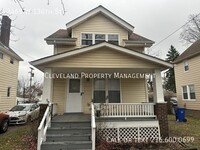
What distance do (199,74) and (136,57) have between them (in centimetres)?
1043

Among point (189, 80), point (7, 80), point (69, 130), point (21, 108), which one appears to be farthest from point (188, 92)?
point (7, 80)

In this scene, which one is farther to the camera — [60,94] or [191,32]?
[191,32]

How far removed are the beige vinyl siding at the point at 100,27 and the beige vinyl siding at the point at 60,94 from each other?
3420 millimetres

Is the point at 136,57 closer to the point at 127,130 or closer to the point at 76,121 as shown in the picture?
the point at 127,130

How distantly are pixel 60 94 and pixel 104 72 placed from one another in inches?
123

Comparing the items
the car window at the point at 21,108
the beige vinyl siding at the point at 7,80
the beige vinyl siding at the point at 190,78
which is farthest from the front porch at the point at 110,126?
the beige vinyl siding at the point at 190,78

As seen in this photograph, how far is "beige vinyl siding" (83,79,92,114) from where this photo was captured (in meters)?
10.3

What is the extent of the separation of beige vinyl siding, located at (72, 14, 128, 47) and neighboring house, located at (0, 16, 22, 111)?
297 inches

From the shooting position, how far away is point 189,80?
17156 millimetres

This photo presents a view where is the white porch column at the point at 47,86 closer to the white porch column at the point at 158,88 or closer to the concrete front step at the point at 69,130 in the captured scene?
the concrete front step at the point at 69,130

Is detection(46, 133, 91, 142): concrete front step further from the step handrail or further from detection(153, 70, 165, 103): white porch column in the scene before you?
detection(153, 70, 165, 103): white porch column

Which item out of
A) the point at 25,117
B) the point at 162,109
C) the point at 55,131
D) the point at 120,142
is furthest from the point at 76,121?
the point at 25,117

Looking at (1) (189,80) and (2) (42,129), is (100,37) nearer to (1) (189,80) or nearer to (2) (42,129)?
(2) (42,129)

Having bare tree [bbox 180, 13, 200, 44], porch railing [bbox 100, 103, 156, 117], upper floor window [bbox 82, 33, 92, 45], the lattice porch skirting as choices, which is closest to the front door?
porch railing [bbox 100, 103, 156, 117]
